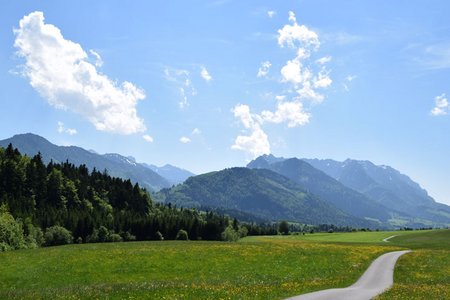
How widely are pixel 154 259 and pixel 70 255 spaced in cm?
1304

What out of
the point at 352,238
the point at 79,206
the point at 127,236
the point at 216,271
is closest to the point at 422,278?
the point at 216,271

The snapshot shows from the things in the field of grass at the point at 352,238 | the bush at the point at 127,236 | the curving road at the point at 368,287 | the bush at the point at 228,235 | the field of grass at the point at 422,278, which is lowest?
the bush at the point at 127,236

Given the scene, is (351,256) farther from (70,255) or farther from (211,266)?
(70,255)

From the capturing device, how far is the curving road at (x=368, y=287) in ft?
94.6

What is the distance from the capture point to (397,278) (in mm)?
41812

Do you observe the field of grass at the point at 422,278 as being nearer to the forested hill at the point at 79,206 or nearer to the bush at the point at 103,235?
the forested hill at the point at 79,206

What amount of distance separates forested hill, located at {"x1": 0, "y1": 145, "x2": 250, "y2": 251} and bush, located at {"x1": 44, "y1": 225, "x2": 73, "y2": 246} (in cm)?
35

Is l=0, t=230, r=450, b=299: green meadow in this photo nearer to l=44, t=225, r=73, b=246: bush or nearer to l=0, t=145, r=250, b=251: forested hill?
l=44, t=225, r=73, b=246: bush

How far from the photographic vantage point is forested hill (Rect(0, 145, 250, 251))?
117m

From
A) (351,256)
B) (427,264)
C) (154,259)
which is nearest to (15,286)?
(154,259)

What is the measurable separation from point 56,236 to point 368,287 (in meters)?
94.7

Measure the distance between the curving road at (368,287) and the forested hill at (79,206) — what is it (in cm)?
7978

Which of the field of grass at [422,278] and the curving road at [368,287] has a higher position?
the field of grass at [422,278]

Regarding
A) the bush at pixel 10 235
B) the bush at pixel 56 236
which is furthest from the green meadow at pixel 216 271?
the bush at pixel 56 236
